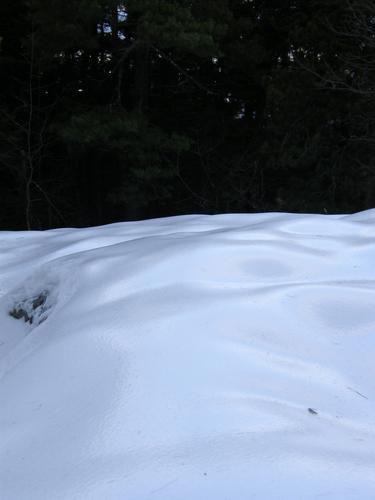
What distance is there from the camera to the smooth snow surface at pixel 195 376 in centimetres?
113

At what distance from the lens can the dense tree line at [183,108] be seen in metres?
9.39

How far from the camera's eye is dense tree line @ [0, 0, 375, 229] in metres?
9.39

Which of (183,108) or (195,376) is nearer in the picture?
(195,376)

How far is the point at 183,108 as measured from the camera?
1285 centimetres

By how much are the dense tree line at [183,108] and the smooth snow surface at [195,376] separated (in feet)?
22.4

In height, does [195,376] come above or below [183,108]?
below

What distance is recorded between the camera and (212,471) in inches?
44.1

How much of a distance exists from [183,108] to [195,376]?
1200 cm

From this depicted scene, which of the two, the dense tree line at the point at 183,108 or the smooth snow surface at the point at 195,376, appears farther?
the dense tree line at the point at 183,108

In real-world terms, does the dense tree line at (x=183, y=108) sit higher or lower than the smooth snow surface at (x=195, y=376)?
higher

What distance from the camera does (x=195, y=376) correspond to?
1.51m

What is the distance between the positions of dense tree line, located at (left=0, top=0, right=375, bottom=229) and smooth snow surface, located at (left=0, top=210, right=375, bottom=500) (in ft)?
22.4

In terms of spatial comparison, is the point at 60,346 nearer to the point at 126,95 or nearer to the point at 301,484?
the point at 301,484

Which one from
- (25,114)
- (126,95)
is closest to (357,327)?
(126,95)
